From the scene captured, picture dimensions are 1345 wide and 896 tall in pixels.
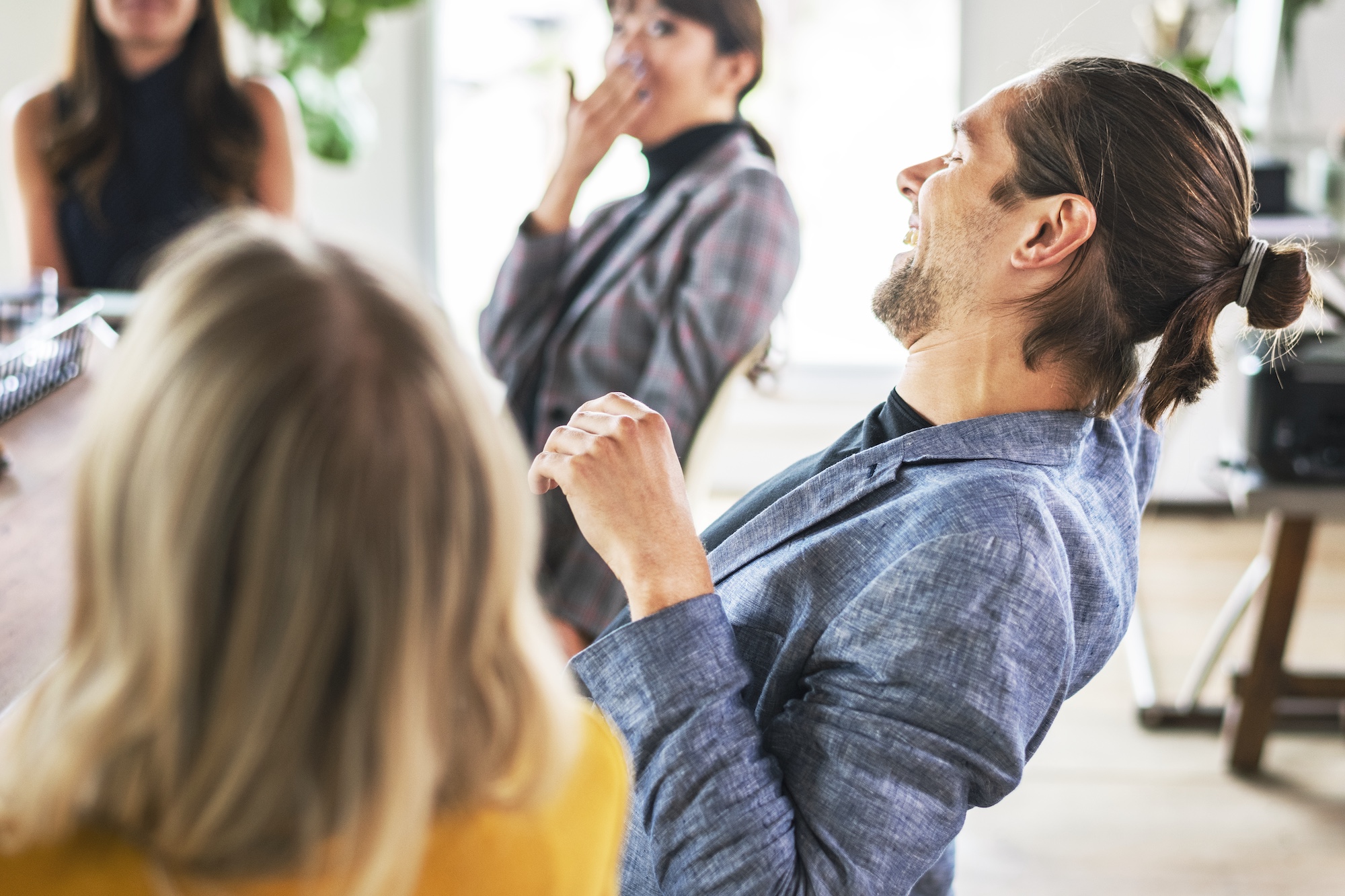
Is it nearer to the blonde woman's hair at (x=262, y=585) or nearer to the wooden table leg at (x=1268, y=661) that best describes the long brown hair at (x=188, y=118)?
the blonde woman's hair at (x=262, y=585)

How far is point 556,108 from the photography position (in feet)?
13.1

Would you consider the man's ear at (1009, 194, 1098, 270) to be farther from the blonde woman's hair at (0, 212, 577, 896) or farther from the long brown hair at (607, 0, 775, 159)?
the long brown hair at (607, 0, 775, 159)

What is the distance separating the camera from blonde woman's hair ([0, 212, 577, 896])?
0.48 metres

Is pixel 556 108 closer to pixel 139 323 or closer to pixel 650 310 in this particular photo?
pixel 650 310

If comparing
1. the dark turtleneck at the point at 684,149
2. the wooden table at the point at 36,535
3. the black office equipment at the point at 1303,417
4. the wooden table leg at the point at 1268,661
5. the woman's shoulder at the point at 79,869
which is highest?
the dark turtleneck at the point at 684,149

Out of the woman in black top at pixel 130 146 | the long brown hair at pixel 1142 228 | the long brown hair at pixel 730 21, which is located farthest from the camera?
the woman in black top at pixel 130 146

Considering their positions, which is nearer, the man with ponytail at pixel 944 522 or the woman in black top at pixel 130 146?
the man with ponytail at pixel 944 522

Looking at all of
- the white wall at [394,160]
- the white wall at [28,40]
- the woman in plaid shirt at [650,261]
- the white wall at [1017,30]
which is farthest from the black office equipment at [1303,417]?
the white wall at [28,40]

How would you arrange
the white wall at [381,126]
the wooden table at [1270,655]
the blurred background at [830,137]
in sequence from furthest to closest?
the white wall at [381,126], the blurred background at [830,137], the wooden table at [1270,655]

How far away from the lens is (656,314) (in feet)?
5.36

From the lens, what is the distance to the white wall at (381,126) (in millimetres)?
3783

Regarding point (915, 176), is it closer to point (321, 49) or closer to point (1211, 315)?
point (1211, 315)

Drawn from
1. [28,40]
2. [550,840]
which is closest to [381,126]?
[28,40]

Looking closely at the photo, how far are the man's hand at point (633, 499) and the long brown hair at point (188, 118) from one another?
1385 mm
